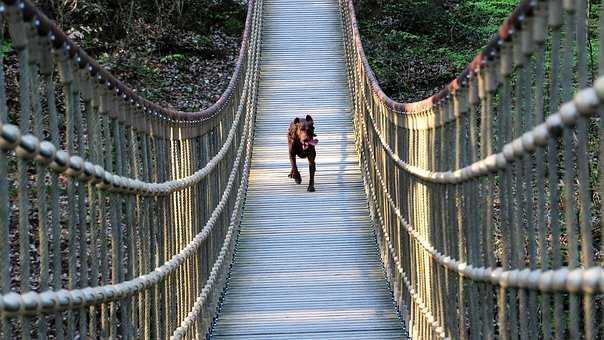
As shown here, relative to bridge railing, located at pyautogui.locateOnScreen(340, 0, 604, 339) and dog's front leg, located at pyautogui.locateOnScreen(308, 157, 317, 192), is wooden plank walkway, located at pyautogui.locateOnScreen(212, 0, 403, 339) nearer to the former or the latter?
dog's front leg, located at pyautogui.locateOnScreen(308, 157, 317, 192)

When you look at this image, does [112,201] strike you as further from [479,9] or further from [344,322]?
[479,9]

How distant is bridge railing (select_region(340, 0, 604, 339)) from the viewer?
6.51 ft

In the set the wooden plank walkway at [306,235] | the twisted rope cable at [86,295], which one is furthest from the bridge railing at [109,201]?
the wooden plank walkway at [306,235]

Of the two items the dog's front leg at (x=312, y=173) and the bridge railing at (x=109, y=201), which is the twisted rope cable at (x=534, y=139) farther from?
the dog's front leg at (x=312, y=173)

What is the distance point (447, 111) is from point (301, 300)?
255 centimetres

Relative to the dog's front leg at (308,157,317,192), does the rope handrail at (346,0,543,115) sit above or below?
above

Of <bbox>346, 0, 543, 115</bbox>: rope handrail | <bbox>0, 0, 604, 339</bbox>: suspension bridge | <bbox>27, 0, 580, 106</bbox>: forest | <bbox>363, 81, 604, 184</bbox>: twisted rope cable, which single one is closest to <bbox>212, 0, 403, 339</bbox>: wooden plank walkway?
<bbox>0, 0, 604, 339</bbox>: suspension bridge

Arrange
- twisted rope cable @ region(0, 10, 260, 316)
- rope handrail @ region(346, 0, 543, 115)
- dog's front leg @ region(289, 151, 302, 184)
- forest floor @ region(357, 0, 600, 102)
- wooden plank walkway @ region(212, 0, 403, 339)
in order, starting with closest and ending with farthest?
1. twisted rope cable @ region(0, 10, 260, 316)
2. rope handrail @ region(346, 0, 543, 115)
3. wooden plank walkway @ region(212, 0, 403, 339)
4. dog's front leg @ region(289, 151, 302, 184)
5. forest floor @ region(357, 0, 600, 102)

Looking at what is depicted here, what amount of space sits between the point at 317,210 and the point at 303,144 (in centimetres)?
89

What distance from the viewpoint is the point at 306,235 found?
7297 millimetres

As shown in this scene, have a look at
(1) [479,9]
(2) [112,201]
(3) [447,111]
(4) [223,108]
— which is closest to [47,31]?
(2) [112,201]

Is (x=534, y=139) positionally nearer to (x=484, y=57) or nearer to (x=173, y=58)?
(x=484, y=57)

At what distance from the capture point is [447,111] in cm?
361

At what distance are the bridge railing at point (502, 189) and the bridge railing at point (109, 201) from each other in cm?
117
